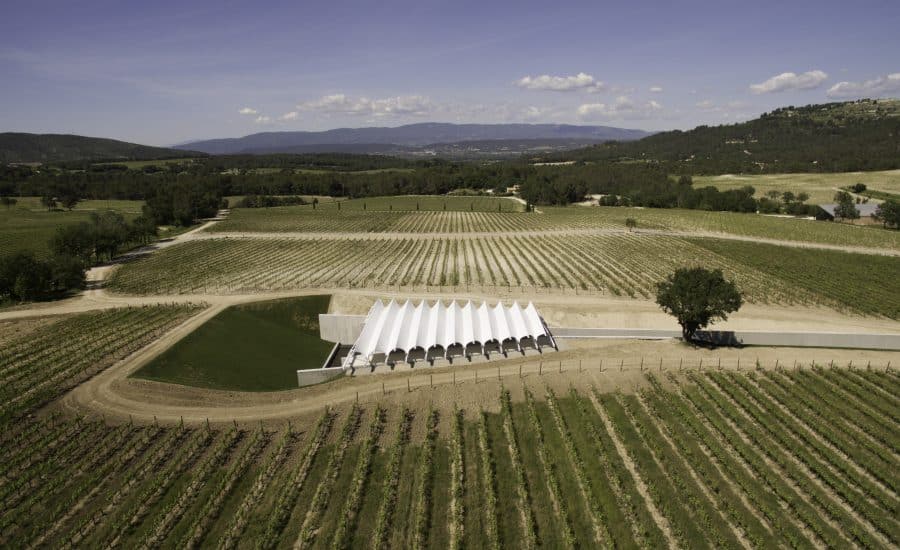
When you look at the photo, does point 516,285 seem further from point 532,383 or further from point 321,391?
point 321,391

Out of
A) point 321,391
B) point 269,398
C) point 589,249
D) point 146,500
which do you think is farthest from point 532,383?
point 589,249

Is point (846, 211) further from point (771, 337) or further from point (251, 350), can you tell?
point (251, 350)

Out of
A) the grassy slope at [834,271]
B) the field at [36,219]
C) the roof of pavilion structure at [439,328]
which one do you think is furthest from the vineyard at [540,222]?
the roof of pavilion structure at [439,328]

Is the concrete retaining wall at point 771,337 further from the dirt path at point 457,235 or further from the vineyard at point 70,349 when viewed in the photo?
the dirt path at point 457,235

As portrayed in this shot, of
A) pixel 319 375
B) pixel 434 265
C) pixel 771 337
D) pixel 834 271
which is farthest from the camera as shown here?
pixel 434 265

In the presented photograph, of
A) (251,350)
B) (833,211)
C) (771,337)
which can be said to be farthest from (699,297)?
(833,211)

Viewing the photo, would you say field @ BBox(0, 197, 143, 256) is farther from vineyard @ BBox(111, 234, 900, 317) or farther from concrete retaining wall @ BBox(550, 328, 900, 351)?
concrete retaining wall @ BBox(550, 328, 900, 351)
